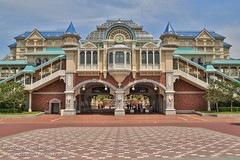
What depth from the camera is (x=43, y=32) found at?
276ft

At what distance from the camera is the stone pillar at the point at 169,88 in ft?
116

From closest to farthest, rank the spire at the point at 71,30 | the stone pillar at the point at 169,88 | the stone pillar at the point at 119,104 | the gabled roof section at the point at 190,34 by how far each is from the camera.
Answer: the stone pillar at the point at 119,104 → the stone pillar at the point at 169,88 → the spire at the point at 71,30 → the gabled roof section at the point at 190,34

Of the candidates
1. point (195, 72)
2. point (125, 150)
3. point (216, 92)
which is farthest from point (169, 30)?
point (125, 150)

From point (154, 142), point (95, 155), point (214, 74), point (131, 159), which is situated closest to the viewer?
point (131, 159)

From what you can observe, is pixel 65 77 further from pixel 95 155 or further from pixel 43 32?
pixel 43 32

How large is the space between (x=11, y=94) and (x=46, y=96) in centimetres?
633

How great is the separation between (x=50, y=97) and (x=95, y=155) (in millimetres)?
31357

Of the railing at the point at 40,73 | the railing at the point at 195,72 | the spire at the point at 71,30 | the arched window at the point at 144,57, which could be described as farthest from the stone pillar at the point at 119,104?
the spire at the point at 71,30

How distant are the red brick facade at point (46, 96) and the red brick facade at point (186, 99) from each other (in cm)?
1944

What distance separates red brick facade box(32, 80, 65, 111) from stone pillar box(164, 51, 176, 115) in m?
17.5

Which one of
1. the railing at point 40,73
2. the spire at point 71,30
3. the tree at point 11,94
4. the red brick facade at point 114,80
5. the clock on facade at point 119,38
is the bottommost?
the tree at point 11,94

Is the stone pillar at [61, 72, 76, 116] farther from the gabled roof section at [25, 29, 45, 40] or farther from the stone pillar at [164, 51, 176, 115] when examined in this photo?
the gabled roof section at [25, 29, 45, 40]

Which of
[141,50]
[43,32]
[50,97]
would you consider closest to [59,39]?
[43,32]

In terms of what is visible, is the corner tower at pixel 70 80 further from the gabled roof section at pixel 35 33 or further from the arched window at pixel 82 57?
the gabled roof section at pixel 35 33
